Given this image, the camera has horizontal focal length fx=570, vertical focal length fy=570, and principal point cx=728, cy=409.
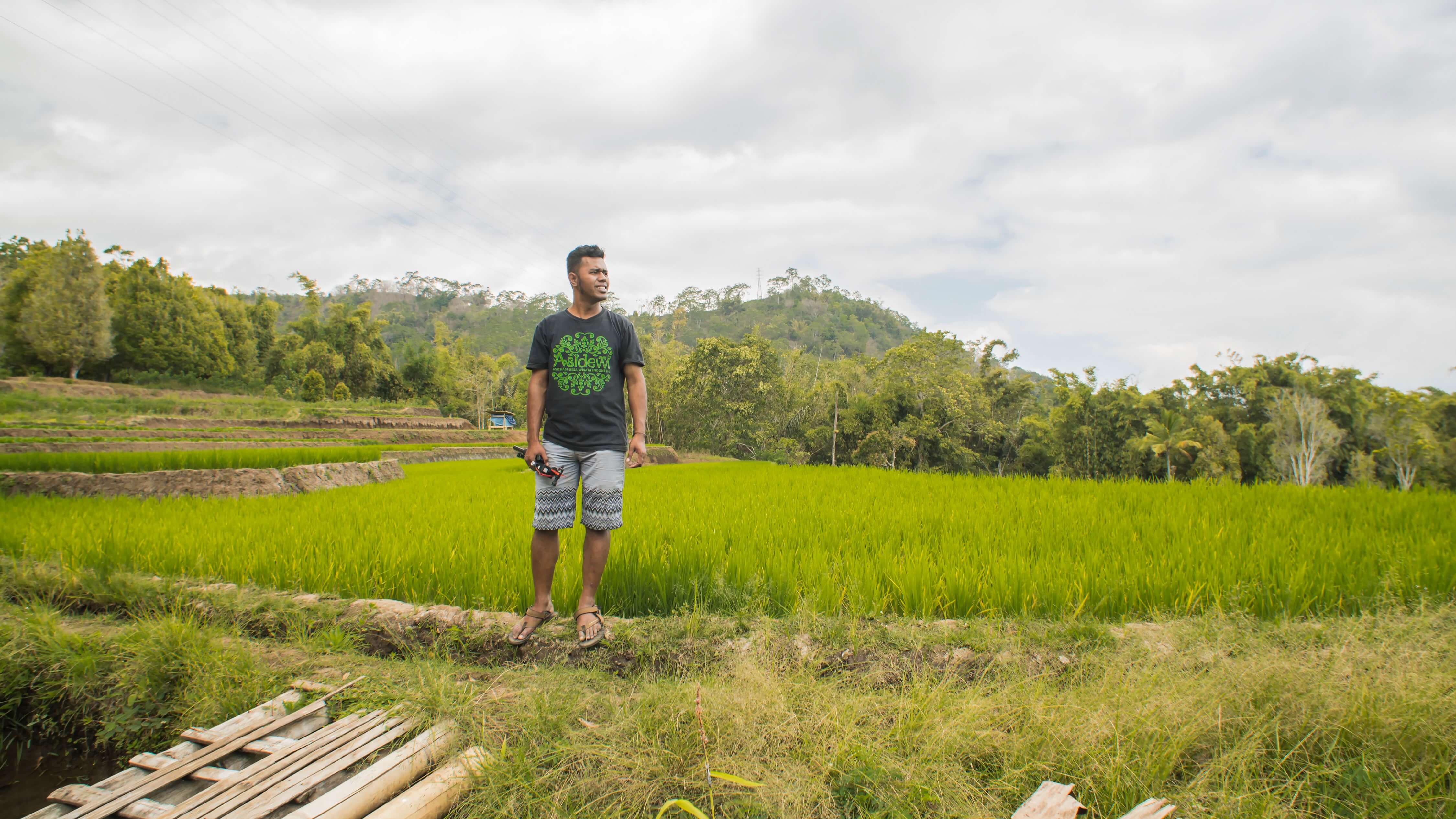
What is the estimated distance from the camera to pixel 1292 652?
201 cm

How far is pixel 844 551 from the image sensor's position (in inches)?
133

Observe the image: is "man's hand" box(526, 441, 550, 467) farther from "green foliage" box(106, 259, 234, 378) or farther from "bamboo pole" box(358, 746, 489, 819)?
"green foliage" box(106, 259, 234, 378)

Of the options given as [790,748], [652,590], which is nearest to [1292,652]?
[790,748]

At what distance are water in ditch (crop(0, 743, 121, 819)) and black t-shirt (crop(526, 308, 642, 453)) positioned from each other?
6.19 feet

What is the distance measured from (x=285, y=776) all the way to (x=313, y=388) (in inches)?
1309

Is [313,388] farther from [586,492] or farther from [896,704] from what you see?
[896,704]

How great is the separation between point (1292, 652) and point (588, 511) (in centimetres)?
264

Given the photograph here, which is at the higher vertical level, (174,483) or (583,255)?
(583,255)

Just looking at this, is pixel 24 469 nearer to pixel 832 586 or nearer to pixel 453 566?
pixel 453 566

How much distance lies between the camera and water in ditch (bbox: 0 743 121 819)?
1791 mm

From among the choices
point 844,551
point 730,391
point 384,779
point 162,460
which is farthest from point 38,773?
point 730,391

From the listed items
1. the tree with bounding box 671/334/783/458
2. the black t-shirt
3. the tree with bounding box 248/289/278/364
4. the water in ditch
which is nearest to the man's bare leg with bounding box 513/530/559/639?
the black t-shirt

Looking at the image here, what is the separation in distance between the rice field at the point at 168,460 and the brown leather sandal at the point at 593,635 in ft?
22.1

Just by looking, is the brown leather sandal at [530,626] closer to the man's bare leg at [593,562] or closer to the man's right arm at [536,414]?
→ the man's bare leg at [593,562]
